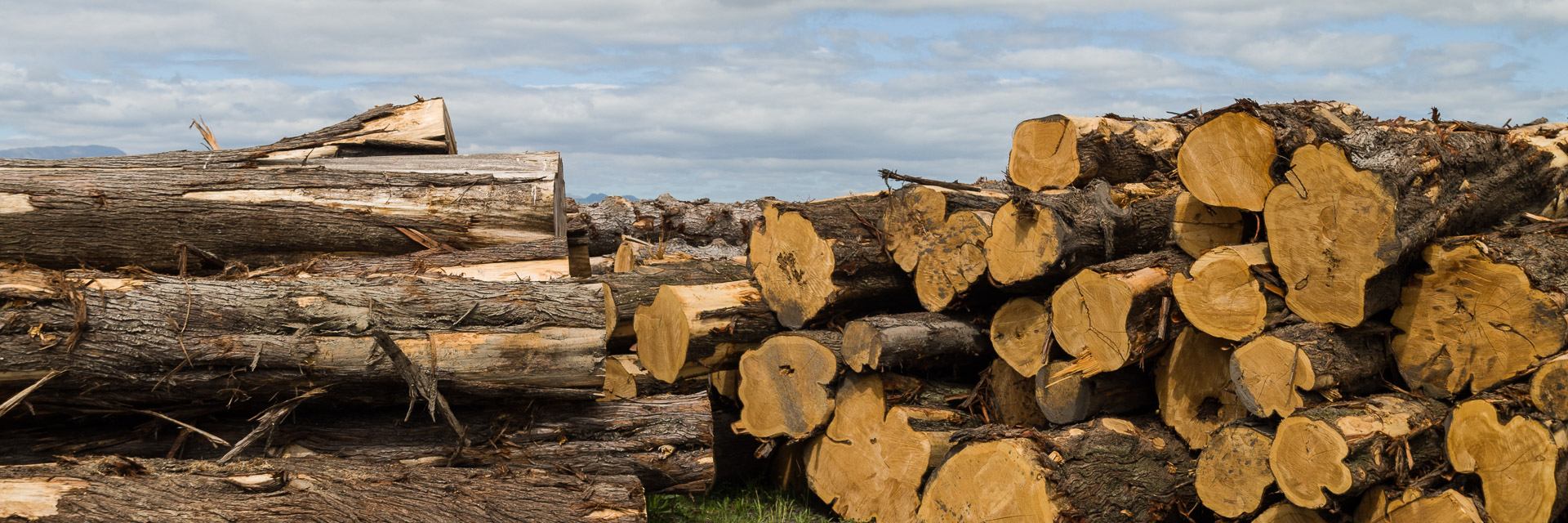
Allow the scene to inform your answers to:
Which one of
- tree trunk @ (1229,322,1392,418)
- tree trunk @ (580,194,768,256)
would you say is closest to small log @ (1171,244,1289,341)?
tree trunk @ (1229,322,1392,418)

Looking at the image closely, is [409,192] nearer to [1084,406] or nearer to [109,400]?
[109,400]

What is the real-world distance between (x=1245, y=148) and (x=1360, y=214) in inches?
24.3

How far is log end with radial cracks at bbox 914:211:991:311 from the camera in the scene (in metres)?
4.89

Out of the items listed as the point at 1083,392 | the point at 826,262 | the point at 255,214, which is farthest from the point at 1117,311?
the point at 255,214

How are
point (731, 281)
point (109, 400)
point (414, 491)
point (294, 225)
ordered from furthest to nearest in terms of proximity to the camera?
point (731, 281) → point (294, 225) → point (109, 400) → point (414, 491)

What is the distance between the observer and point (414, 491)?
4148mm

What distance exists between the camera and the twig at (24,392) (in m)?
4.17

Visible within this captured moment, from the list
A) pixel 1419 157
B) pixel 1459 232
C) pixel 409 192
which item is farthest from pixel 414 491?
pixel 1459 232

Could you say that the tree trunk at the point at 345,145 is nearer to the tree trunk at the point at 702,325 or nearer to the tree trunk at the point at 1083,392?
the tree trunk at the point at 702,325

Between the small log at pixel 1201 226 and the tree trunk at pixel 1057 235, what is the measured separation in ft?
0.39

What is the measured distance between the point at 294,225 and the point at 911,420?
3776 mm


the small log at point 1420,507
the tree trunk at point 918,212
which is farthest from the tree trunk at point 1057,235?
the small log at point 1420,507

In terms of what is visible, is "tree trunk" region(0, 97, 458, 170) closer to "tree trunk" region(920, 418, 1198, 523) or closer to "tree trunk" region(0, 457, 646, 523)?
"tree trunk" region(0, 457, 646, 523)

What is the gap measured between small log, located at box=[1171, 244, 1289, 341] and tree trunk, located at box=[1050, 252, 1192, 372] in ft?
0.39
